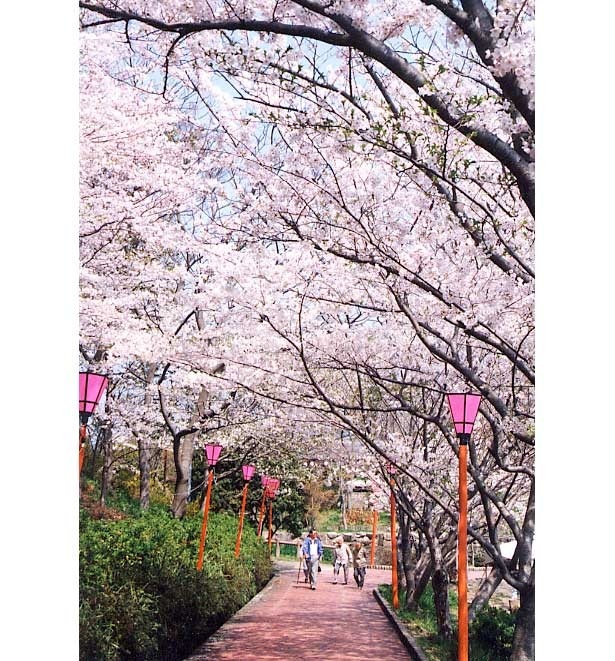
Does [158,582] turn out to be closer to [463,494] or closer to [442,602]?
[442,602]

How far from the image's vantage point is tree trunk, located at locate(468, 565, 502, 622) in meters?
2.88

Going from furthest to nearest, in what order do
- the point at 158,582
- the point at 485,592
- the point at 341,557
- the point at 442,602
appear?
the point at 442,602, the point at 341,557, the point at 158,582, the point at 485,592

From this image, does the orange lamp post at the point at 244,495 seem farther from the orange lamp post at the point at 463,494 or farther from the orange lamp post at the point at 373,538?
the orange lamp post at the point at 463,494

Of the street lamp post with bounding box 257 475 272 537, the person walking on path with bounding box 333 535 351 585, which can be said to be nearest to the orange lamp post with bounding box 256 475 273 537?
the street lamp post with bounding box 257 475 272 537

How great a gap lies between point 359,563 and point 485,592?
786mm

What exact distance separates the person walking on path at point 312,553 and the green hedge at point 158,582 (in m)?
0.24

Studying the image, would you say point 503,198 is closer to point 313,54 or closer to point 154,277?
point 313,54

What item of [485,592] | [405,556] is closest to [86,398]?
[485,592]

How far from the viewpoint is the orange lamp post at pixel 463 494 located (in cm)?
267

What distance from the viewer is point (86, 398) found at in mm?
3078

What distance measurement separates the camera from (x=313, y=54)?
254 centimetres
